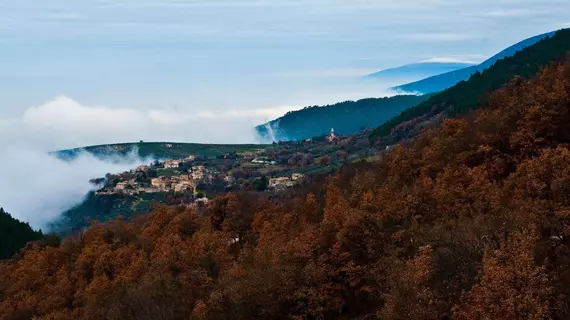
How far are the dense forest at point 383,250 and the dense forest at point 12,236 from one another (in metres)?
69.5

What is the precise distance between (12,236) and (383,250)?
5282 inches

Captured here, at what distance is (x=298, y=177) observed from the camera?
637 feet

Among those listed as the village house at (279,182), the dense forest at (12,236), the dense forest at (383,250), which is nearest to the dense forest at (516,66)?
the village house at (279,182)

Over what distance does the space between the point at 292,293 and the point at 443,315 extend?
17.4m

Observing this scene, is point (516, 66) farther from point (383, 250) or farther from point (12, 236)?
point (383, 250)

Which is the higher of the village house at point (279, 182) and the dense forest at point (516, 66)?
the dense forest at point (516, 66)

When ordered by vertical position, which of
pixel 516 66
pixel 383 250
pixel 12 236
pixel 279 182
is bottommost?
pixel 279 182

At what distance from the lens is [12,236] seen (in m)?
156

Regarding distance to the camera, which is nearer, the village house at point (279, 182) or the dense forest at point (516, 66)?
the dense forest at point (516, 66)

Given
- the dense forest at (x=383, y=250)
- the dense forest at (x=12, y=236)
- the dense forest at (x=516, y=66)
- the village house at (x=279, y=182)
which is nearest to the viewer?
the dense forest at (x=383, y=250)

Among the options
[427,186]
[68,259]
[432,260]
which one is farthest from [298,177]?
[432,260]

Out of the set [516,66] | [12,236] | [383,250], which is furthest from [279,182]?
[383,250]

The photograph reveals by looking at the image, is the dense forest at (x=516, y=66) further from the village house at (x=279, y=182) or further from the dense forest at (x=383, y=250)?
the dense forest at (x=383, y=250)

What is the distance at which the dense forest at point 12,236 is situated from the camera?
15200 cm
